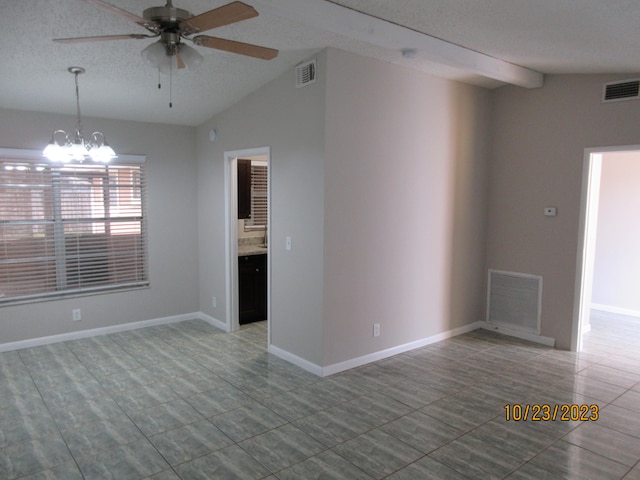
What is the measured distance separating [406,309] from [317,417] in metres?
1.69

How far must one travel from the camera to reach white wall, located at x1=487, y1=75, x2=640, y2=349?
14.5 feet

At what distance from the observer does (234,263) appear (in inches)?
204

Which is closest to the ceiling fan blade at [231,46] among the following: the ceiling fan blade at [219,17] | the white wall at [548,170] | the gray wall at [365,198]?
the ceiling fan blade at [219,17]

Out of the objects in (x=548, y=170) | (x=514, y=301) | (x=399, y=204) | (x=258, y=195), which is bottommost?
(x=514, y=301)

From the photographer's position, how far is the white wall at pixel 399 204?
153 inches

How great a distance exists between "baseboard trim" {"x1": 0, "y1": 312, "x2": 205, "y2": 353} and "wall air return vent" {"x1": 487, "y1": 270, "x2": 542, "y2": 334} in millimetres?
3652

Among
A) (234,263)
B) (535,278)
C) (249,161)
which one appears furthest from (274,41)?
(535,278)

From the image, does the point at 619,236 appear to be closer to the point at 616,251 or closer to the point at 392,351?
the point at 616,251

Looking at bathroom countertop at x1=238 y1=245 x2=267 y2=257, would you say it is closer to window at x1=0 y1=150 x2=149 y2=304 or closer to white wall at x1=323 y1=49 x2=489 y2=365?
window at x1=0 y1=150 x2=149 y2=304

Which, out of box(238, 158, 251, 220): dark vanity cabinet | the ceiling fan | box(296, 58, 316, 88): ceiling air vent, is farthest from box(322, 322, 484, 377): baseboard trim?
the ceiling fan

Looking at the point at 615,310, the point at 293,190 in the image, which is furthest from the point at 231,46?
the point at 615,310

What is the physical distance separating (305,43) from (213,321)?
347 cm

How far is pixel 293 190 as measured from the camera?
13.5ft

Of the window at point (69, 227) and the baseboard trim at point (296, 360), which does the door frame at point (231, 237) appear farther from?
the window at point (69, 227)
